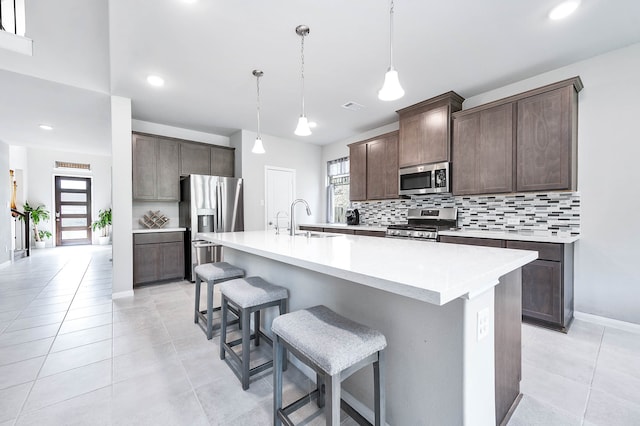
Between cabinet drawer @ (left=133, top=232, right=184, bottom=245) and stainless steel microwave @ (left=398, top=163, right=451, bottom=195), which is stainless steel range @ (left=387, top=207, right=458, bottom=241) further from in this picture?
cabinet drawer @ (left=133, top=232, right=184, bottom=245)

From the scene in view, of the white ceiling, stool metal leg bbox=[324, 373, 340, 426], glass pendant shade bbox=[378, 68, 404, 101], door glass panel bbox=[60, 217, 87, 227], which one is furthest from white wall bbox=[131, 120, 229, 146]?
door glass panel bbox=[60, 217, 87, 227]

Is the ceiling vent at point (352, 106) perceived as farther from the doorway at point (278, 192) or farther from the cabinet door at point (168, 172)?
the cabinet door at point (168, 172)

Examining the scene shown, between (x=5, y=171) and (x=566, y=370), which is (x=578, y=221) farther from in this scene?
(x=5, y=171)

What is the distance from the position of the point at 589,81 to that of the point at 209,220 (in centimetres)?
505

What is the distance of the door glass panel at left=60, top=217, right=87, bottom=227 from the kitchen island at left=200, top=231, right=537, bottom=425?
32.4 feet

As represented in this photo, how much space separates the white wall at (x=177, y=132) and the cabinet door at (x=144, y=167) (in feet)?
1.31

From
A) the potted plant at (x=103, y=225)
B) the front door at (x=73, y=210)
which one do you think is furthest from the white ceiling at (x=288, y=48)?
the front door at (x=73, y=210)

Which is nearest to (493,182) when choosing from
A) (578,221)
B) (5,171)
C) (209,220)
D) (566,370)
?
(578,221)

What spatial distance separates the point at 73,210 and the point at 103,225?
992 mm

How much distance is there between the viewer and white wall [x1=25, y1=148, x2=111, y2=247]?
7.41m

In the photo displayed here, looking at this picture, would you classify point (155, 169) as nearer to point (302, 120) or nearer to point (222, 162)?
point (222, 162)

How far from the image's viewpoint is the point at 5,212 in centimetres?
538

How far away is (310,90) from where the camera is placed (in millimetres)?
3404

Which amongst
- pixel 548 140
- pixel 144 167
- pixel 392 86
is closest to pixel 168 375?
pixel 392 86
